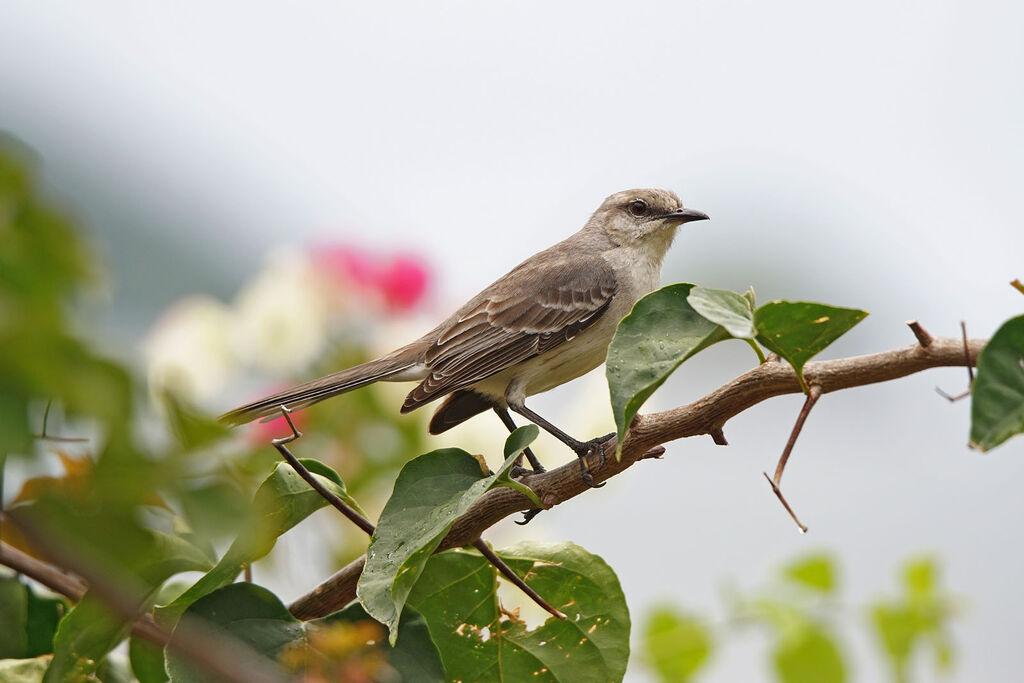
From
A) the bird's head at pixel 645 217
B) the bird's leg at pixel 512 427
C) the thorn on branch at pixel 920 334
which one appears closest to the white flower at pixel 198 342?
the bird's leg at pixel 512 427

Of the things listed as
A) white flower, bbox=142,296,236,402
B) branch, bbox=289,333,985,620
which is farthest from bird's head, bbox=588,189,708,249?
branch, bbox=289,333,985,620

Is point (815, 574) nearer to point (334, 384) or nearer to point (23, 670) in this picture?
point (334, 384)

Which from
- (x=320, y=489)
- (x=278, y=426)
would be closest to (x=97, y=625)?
(x=320, y=489)

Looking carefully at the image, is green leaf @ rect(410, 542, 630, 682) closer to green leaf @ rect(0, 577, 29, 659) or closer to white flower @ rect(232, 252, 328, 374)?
green leaf @ rect(0, 577, 29, 659)

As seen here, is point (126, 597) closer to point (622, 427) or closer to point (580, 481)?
point (622, 427)

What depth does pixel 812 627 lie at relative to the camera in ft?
7.07

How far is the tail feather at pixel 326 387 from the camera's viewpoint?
8.68ft

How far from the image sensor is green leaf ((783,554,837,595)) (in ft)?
7.40

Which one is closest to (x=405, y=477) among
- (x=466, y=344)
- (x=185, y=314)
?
(x=185, y=314)

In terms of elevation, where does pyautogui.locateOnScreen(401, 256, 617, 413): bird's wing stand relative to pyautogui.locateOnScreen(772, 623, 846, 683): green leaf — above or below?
above

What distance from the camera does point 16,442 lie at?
1.84ft

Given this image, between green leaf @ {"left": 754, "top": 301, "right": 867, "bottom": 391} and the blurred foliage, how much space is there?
3.82ft

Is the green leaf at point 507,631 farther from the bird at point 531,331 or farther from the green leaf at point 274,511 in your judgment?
the bird at point 531,331

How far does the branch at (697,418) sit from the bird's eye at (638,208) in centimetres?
275
